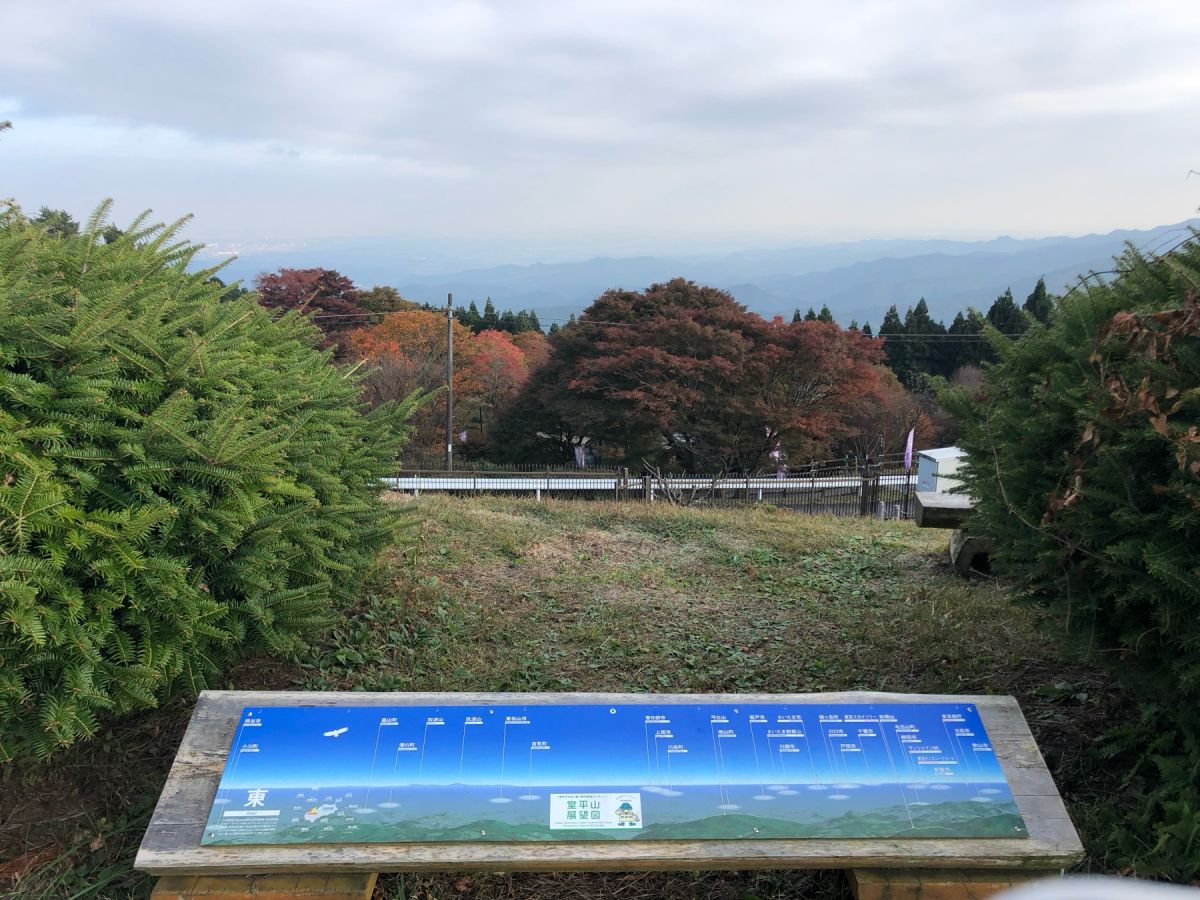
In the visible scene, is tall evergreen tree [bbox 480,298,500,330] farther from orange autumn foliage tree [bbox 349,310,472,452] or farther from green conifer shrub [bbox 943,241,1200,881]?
green conifer shrub [bbox 943,241,1200,881]

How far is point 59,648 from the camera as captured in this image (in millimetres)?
2783

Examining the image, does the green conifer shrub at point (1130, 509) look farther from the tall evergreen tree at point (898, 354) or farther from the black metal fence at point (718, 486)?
the tall evergreen tree at point (898, 354)

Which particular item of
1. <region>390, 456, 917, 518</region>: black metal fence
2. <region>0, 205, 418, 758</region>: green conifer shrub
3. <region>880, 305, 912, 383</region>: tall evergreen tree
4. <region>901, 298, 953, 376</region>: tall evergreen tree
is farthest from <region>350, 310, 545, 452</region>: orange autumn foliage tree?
<region>0, 205, 418, 758</region>: green conifer shrub

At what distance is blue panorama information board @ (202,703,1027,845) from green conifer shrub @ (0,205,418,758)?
565 mm

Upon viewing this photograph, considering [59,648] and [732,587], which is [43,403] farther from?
[732,587]

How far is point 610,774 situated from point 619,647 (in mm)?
2014

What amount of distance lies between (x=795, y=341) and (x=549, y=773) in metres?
23.3

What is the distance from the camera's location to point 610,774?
2.66m

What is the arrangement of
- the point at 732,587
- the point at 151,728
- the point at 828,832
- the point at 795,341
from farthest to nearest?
the point at 795,341 < the point at 732,587 < the point at 151,728 < the point at 828,832

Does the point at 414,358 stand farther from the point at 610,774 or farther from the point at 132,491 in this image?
the point at 610,774

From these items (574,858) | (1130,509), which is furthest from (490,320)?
(574,858)

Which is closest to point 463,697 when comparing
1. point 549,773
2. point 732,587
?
point 549,773

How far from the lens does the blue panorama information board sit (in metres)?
2.54

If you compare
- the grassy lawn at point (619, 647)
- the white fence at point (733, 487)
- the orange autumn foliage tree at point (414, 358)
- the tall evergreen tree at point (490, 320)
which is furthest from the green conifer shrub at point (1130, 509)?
the tall evergreen tree at point (490, 320)
